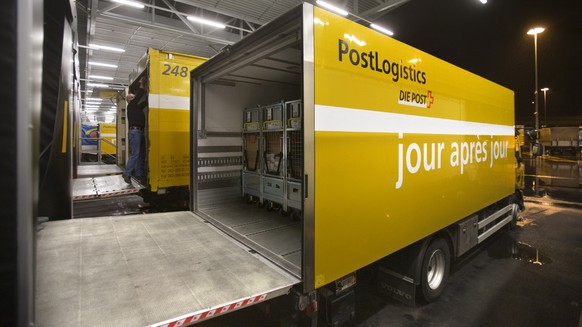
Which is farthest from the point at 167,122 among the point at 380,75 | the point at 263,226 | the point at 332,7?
the point at 332,7

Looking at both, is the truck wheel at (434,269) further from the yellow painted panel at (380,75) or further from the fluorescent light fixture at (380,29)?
the fluorescent light fixture at (380,29)

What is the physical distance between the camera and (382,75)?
111 inches

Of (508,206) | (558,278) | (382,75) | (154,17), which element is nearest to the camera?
(382,75)

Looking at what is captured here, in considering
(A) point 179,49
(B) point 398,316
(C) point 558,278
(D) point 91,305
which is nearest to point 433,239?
(B) point 398,316

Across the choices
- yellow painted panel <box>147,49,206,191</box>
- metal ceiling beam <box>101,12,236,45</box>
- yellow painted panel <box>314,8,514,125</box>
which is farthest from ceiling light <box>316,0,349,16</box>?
yellow painted panel <box>314,8,514,125</box>

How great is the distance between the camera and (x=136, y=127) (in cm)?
619

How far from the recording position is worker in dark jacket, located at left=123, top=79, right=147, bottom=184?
605 centimetres

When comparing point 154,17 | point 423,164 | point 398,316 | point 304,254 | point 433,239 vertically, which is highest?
point 154,17

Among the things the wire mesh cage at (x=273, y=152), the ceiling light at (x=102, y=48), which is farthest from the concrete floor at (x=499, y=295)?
the ceiling light at (x=102, y=48)

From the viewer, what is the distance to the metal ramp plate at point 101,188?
498cm

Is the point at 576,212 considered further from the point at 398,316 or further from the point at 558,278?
the point at 398,316

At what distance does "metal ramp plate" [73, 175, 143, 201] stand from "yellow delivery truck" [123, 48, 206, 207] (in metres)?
0.31

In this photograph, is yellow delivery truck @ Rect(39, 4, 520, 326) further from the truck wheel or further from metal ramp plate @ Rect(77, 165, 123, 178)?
metal ramp plate @ Rect(77, 165, 123, 178)

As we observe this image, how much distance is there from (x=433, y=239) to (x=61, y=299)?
366 cm
